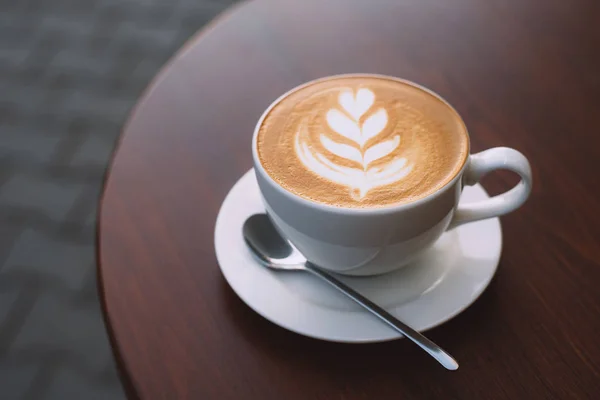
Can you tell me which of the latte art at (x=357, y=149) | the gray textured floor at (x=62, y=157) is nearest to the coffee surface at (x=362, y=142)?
the latte art at (x=357, y=149)

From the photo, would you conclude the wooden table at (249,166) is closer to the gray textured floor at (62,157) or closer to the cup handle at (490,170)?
the cup handle at (490,170)

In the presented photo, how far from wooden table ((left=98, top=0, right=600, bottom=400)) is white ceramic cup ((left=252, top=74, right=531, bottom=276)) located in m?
0.06

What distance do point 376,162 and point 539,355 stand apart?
0.18 meters

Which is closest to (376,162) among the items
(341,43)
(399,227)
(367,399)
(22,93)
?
(399,227)

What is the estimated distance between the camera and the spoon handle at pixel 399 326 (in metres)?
0.40

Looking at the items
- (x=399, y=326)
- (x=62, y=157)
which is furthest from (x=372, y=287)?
(x=62, y=157)

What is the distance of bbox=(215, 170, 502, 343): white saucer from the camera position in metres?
0.42

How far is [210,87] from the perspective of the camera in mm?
652

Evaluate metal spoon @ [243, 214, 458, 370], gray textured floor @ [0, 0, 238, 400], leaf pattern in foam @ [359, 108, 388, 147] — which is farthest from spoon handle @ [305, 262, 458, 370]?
gray textured floor @ [0, 0, 238, 400]

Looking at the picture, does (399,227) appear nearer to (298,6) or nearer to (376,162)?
(376,162)

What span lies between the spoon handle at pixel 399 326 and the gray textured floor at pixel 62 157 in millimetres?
650

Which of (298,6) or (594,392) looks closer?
(594,392)

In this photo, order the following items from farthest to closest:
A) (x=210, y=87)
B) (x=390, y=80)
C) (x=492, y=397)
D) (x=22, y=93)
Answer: (x=22, y=93) → (x=210, y=87) → (x=390, y=80) → (x=492, y=397)

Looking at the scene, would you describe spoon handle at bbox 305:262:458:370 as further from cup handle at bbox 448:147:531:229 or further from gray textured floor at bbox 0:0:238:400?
gray textured floor at bbox 0:0:238:400
